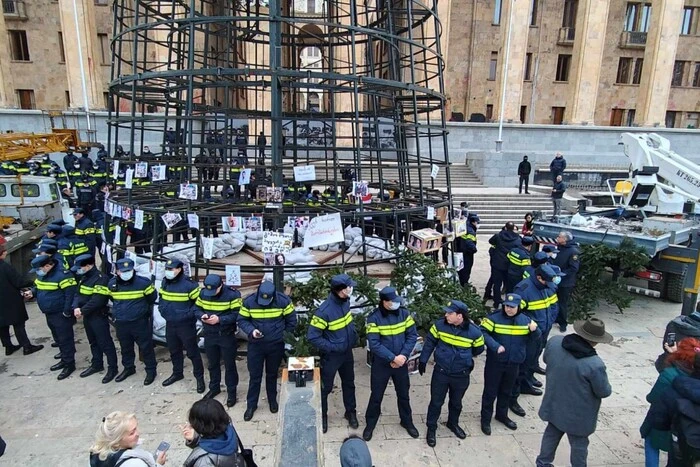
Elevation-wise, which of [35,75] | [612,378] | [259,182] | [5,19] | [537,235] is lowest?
[612,378]

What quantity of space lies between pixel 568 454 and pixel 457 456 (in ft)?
4.00

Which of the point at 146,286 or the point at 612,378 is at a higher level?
the point at 146,286

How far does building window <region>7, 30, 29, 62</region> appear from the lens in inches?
1125

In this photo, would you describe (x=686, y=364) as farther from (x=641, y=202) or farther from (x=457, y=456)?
(x=641, y=202)

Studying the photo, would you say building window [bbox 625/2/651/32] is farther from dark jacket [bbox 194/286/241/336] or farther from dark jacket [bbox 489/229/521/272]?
dark jacket [bbox 194/286/241/336]

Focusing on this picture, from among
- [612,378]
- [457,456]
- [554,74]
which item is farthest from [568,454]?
[554,74]

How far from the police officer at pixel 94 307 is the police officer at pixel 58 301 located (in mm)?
183

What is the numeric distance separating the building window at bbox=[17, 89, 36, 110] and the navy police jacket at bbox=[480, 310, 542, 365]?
35264mm

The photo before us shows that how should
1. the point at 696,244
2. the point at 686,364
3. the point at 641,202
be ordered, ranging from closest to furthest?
the point at 686,364, the point at 696,244, the point at 641,202

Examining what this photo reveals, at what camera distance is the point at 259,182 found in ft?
39.7

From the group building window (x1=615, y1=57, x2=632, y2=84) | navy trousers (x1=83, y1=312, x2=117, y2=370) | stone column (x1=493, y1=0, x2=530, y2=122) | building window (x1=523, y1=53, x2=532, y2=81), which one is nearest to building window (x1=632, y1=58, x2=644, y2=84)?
building window (x1=615, y1=57, x2=632, y2=84)

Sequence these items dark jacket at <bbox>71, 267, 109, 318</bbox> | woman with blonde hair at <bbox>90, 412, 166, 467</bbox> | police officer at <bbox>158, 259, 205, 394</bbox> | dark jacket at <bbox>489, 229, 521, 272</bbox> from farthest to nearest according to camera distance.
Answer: dark jacket at <bbox>489, 229, 521, 272</bbox> < dark jacket at <bbox>71, 267, 109, 318</bbox> < police officer at <bbox>158, 259, 205, 394</bbox> < woman with blonde hair at <bbox>90, 412, 166, 467</bbox>

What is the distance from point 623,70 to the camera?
111 feet

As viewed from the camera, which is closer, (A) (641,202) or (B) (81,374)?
(B) (81,374)
